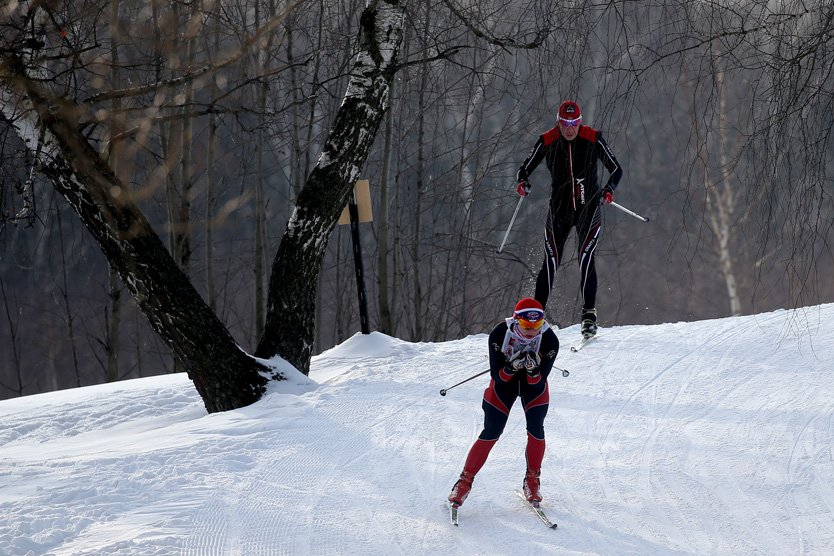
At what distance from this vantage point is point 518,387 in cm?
434

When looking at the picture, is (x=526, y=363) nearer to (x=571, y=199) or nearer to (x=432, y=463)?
(x=432, y=463)

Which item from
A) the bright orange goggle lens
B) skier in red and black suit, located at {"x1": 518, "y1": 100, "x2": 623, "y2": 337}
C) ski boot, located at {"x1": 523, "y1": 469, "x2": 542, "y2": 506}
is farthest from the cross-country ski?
the bright orange goggle lens

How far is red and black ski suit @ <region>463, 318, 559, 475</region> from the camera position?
4.27 m

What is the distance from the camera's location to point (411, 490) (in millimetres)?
4637

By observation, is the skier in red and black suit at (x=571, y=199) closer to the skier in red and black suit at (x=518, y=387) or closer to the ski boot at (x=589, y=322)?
the ski boot at (x=589, y=322)

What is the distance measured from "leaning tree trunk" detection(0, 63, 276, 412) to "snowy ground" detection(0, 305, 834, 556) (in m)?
0.30

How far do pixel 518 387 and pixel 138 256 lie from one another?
3.24 metres

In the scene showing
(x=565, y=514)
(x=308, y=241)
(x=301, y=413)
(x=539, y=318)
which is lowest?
(x=565, y=514)

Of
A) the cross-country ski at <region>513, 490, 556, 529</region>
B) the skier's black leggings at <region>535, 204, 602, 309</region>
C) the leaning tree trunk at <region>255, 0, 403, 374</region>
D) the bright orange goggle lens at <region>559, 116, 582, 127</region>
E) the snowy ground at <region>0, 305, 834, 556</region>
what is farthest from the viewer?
the leaning tree trunk at <region>255, 0, 403, 374</region>

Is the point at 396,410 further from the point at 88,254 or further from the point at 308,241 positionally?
the point at 88,254

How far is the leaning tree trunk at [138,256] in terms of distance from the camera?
18.1ft

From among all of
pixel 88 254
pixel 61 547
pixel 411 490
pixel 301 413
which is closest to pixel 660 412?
pixel 411 490

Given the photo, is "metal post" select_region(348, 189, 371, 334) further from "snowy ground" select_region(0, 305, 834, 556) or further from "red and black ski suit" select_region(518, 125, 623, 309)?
"red and black ski suit" select_region(518, 125, 623, 309)

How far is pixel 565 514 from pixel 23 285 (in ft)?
63.8
